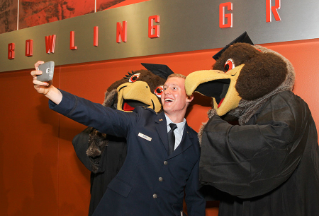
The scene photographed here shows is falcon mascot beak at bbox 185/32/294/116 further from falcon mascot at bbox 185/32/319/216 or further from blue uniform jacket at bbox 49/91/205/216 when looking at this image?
blue uniform jacket at bbox 49/91/205/216

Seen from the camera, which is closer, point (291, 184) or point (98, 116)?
point (291, 184)

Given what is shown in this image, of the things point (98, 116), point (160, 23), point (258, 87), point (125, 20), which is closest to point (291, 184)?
point (258, 87)

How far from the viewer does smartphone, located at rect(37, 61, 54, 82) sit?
1190 mm

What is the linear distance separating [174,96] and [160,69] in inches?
11.5

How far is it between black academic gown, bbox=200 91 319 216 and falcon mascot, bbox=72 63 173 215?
715mm

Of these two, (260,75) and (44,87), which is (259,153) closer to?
(260,75)

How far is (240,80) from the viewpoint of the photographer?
1356mm

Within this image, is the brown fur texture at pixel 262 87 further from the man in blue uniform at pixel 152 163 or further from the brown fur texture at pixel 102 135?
the brown fur texture at pixel 102 135

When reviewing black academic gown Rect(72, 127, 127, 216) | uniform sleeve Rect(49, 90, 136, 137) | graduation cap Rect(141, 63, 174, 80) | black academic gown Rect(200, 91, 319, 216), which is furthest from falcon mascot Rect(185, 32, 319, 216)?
black academic gown Rect(72, 127, 127, 216)

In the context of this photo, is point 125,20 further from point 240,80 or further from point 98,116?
point 240,80

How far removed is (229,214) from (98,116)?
91cm

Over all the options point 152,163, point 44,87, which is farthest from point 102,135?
point 44,87

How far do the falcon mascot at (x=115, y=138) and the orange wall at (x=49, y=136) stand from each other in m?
0.28

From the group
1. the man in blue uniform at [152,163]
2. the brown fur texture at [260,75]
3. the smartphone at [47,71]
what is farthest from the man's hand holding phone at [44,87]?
the brown fur texture at [260,75]
